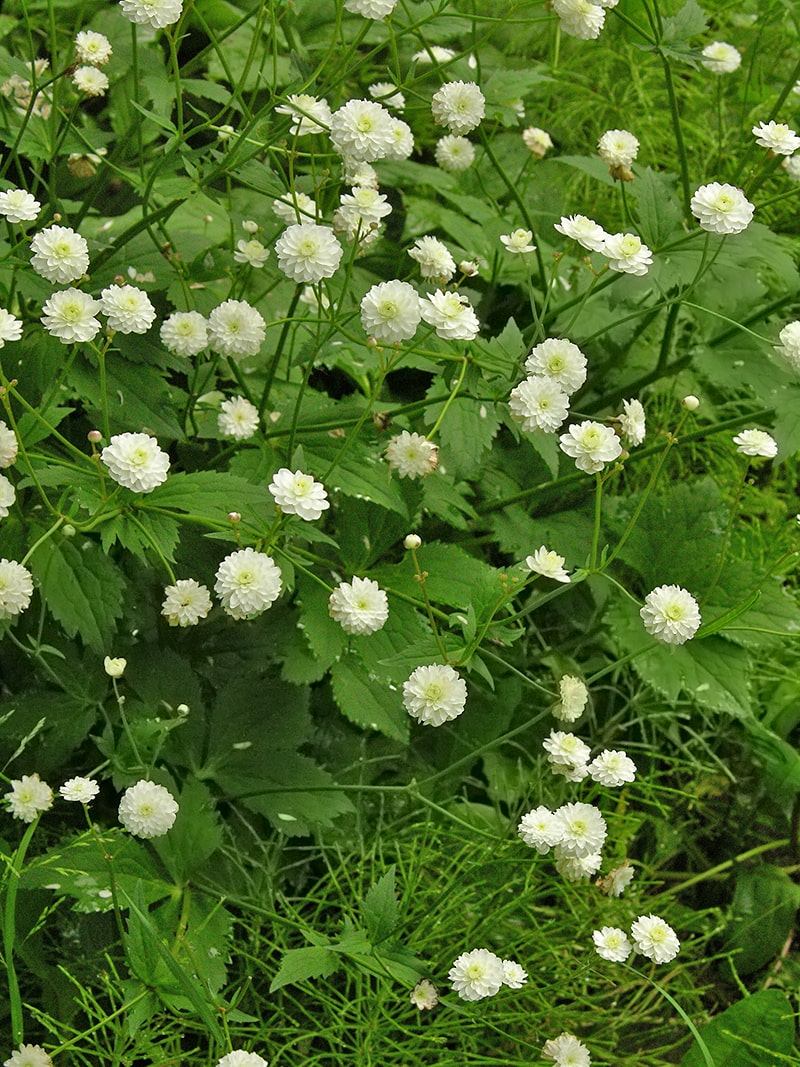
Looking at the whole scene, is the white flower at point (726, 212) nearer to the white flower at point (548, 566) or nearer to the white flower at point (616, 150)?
the white flower at point (616, 150)

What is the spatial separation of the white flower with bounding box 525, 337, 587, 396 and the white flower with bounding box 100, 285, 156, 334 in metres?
0.45

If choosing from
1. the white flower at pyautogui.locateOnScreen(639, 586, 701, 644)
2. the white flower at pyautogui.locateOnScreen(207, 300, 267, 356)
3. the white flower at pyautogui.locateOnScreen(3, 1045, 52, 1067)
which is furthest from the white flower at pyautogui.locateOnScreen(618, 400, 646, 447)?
the white flower at pyautogui.locateOnScreen(3, 1045, 52, 1067)

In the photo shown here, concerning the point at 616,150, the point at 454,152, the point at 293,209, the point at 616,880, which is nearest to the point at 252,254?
the point at 293,209

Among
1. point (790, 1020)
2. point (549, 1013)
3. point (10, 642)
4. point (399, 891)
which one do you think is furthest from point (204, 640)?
point (790, 1020)

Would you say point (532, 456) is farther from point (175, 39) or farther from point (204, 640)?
point (175, 39)

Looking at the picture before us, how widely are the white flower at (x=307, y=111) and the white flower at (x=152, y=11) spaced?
0.17m

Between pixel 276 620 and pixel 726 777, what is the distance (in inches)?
33.5

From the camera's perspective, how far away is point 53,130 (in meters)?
1.57

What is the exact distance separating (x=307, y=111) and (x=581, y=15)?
350 mm

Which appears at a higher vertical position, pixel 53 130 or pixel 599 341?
pixel 53 130

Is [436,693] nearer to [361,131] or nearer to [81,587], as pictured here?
[81,587]

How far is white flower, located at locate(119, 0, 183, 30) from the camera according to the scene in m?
1.26

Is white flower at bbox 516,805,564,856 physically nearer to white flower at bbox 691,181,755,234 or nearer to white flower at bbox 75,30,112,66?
white flower at bbox 691,181,755,234

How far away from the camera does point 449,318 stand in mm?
1323
